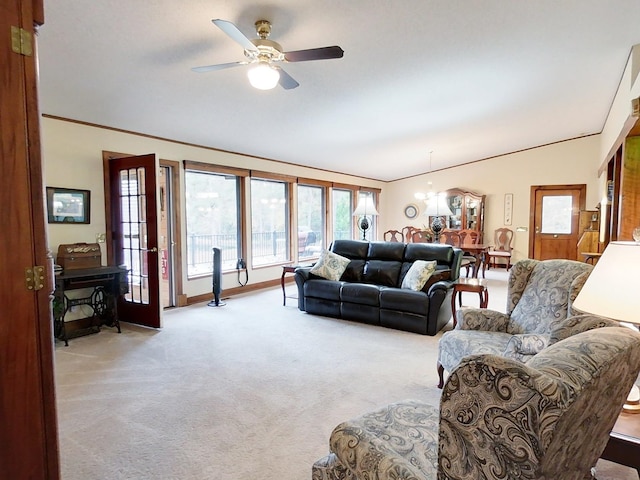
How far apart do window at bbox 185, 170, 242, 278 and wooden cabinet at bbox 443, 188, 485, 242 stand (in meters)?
5.62

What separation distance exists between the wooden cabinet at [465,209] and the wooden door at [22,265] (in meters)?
9.00

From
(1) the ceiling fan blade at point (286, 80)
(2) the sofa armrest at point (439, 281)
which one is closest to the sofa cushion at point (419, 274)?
(2) the sofa armrest at point (439, 281)

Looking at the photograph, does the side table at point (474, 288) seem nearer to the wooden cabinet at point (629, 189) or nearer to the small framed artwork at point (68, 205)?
the wooden cabinet at point (629, 189)

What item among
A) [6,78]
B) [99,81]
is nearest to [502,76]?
[99,81]

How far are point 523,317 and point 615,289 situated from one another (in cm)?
140

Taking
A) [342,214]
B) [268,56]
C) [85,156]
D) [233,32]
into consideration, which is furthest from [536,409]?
[342,214]

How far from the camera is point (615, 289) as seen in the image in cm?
133

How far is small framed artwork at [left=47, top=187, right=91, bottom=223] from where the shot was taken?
3.90m

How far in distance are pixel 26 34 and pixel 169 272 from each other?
13.8 ft

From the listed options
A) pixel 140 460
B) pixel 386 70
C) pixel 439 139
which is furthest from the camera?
pixel 439 139

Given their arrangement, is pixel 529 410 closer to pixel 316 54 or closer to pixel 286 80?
pixel 316 54

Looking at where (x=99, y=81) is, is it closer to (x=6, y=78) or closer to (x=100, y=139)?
(x=100, y=139)

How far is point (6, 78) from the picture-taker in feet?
4.02

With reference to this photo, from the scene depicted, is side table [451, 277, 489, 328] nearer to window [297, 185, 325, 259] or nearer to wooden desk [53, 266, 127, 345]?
wooden desk [53, 266, 127, 345]
